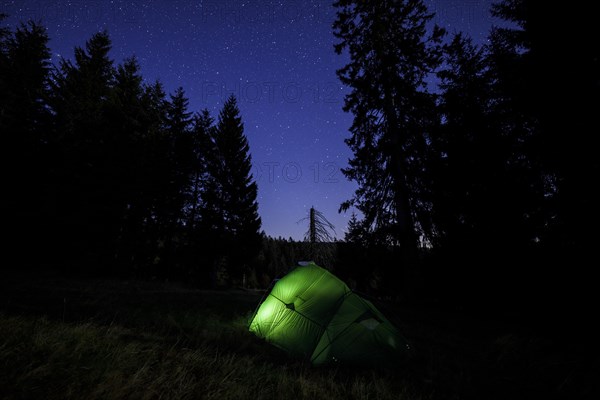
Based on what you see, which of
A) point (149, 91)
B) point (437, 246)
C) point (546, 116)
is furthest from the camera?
point (149, 91)

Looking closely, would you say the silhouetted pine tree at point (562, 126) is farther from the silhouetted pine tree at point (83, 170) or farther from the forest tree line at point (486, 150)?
the silhouetted pine tree at point (83, 170)

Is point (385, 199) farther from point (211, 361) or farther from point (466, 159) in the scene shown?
point (211, 361)

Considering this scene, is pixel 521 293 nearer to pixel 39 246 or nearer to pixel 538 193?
pixel 538 193

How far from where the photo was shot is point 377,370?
4.33 m

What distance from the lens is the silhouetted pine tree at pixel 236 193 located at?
18.6 m

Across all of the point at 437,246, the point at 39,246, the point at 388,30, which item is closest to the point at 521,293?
the point at 437,246

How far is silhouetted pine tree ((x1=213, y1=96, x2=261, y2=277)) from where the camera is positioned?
18.6 meters

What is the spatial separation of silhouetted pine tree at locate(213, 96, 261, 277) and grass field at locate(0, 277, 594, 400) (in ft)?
35.6

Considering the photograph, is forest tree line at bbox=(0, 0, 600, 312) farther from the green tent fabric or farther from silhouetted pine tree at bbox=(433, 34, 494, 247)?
the green tent fabric

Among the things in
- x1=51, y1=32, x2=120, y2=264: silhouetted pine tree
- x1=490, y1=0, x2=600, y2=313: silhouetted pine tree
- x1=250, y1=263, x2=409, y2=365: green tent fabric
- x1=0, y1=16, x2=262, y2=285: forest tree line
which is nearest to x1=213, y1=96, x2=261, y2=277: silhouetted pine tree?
x1=0, y1=16, x2=262, y2=285: forest tree line

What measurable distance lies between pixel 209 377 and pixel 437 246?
10.1 m

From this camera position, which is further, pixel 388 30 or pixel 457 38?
pixel 457 38

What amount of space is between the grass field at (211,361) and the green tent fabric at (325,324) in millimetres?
291

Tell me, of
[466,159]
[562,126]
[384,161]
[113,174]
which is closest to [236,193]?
[113,174]
